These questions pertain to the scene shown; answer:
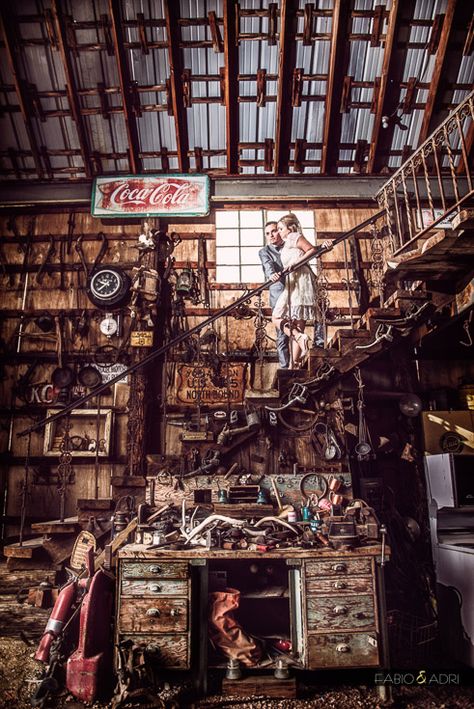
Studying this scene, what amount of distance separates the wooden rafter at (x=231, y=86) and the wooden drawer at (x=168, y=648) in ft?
24.1

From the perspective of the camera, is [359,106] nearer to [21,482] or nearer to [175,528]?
[175,528]

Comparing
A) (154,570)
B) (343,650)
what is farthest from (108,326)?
(343,650)

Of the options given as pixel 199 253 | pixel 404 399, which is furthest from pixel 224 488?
pixel 199 253

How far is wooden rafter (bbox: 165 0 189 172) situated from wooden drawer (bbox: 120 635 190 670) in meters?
7.37

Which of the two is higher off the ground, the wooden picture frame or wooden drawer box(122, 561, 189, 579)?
the wooden picture frame

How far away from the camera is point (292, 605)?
418 cm

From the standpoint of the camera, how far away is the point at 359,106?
818cm

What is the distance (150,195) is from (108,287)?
193 cm

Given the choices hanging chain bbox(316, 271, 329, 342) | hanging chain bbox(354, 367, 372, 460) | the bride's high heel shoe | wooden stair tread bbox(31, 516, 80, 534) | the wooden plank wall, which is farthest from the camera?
hanging chain bbox(316, 271, 329, 342)

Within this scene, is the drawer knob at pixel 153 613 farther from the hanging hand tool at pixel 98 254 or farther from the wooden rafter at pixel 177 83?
the wooden rafter at pixel 177 83

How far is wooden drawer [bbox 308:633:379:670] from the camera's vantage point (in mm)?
3887

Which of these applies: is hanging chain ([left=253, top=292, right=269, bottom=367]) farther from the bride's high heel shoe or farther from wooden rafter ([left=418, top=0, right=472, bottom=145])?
wooden rafter ([left=418, top=0, right=472, bottom=145])

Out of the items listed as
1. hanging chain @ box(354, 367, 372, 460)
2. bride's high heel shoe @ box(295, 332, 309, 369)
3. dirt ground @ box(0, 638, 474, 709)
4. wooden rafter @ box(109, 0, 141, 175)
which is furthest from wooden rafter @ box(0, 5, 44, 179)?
dirt ground @ box(0, 638, 474, 709)

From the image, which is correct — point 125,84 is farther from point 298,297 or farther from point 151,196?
point 298,297
